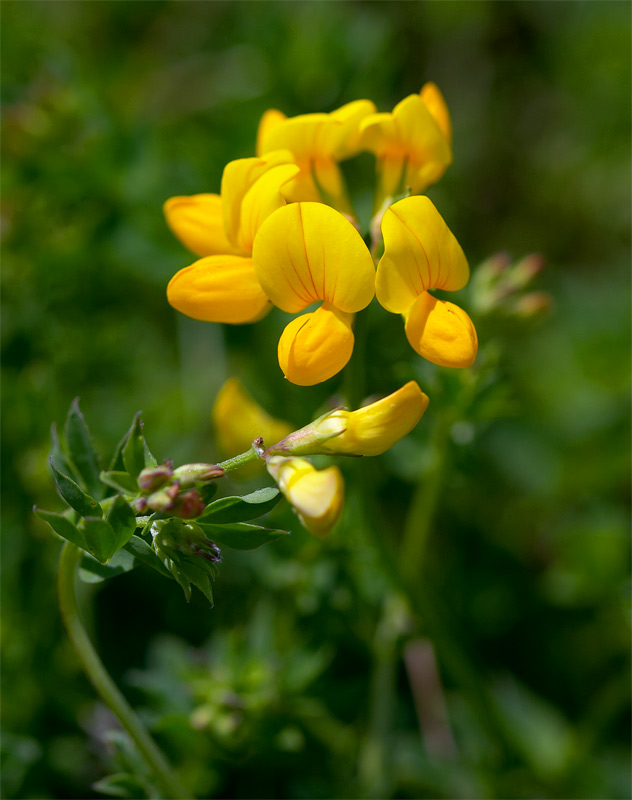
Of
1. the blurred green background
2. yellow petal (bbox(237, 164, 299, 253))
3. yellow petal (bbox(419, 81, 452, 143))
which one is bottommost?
the blurred green background

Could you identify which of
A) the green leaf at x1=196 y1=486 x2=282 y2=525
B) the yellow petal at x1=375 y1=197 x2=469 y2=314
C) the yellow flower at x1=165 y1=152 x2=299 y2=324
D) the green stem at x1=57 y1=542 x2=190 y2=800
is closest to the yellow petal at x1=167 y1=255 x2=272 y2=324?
the yellow flower at x1=165 y1=152 x2=299 y2=324

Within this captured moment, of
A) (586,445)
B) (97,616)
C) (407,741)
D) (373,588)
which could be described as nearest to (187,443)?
(97,616)

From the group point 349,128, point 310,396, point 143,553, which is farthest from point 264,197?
point 310,396

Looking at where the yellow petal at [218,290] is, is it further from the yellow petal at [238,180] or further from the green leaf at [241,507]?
the green leaf at [241,507]

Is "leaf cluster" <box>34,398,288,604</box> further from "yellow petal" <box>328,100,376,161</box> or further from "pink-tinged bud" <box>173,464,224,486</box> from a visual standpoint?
"yellow petal" <box>328,100,376,161</box>

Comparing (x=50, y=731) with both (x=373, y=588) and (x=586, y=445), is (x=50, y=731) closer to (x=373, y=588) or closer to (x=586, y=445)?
(x=373, y=588)

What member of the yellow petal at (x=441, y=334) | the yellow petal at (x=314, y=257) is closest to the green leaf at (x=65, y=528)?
the yellow petal at (x=314, y=257)
